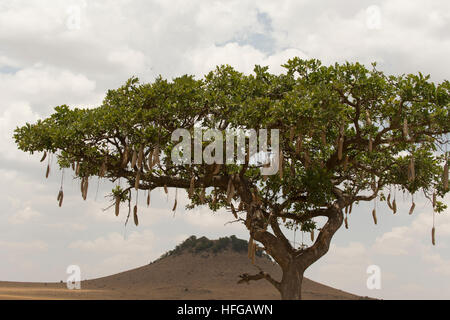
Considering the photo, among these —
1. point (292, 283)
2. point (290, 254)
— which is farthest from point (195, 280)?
point (292, 283)

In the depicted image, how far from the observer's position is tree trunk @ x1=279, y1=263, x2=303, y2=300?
1736 cm

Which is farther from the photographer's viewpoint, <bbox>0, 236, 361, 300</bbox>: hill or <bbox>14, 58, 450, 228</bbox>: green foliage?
<bbox>0, 236, 361, 300</bbox>: hill

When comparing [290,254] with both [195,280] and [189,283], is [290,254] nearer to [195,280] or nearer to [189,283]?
[189,283]

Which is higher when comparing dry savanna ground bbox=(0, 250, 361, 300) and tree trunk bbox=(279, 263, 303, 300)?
tree trunk bbox=(279, 263, 303, 300)

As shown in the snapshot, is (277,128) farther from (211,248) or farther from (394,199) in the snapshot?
(211,248)

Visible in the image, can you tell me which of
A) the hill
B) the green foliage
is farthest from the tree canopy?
the hill

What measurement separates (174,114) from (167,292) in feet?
72.5

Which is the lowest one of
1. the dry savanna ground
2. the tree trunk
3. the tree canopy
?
the dry savanna ground

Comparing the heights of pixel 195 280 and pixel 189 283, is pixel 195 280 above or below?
above

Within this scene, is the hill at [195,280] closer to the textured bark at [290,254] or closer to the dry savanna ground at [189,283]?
the dry savanna ground at [189,283]

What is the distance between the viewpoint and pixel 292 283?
17453mm

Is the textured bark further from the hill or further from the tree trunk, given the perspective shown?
the hill

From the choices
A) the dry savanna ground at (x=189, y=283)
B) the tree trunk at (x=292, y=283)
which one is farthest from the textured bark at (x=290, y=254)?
the dry savanna ground at (x=189, y=283)

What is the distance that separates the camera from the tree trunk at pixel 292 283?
17.4m
